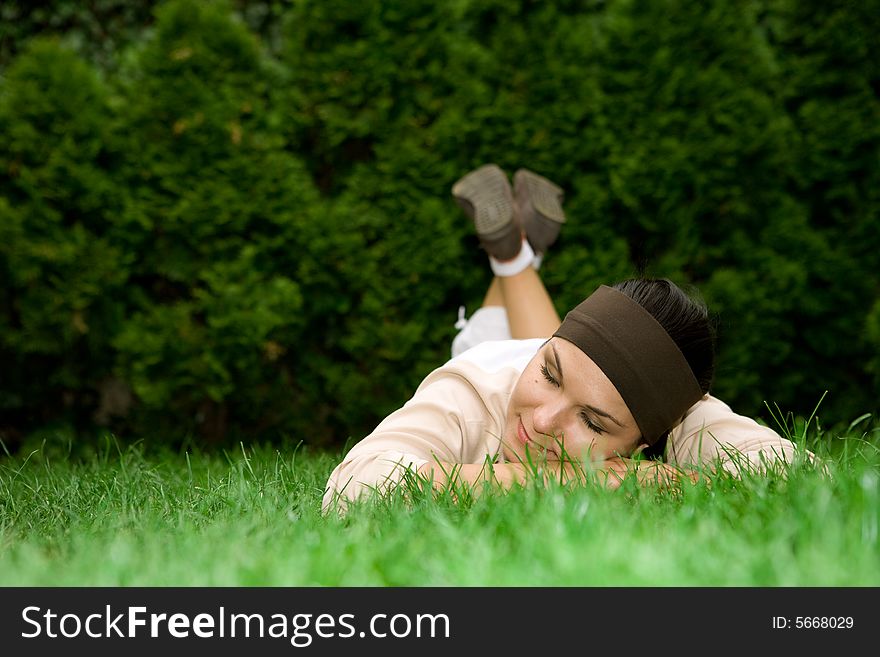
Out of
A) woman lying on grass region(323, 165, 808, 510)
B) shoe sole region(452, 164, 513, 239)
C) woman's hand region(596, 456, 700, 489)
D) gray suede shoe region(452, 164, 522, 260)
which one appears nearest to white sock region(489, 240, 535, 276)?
gray suede shoe region(452, 164, 522, 260)

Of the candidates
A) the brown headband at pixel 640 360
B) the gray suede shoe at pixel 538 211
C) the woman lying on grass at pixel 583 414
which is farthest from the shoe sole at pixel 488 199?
the brown headband at pixel 640 360

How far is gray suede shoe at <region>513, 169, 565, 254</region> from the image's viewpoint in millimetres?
4699

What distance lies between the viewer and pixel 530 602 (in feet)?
4.99

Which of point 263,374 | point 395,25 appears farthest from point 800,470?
point 395,25

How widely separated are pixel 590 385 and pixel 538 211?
7.33 ft

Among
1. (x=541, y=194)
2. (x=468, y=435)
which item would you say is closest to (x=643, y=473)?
(x=468, y=435)

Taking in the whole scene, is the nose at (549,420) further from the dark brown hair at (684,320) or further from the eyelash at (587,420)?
the dark brown hair at (684,320)

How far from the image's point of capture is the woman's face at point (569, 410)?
261 centimetres

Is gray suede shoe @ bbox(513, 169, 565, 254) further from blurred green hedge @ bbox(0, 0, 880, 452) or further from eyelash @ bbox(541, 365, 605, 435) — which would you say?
eyelash @ bbox(541, 365, 605, 435)

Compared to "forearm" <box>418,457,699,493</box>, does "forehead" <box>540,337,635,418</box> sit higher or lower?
higher

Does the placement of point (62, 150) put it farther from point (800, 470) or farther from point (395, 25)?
point (800, 470)

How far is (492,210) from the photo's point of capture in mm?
4551

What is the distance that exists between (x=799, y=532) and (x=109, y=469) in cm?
290

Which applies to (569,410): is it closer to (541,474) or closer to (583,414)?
(583,414)
